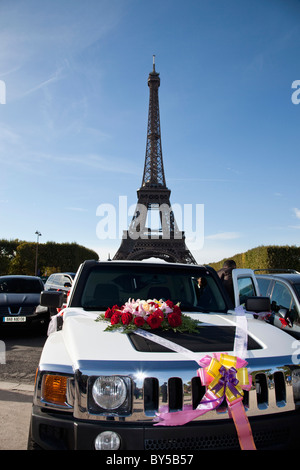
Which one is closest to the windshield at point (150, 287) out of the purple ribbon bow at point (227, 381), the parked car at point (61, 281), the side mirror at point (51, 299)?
the side mirror at point (51, 299)

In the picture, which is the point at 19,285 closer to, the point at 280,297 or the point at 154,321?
the point at 280,297

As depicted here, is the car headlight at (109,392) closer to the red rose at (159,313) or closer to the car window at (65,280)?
the red rose at (159,313)

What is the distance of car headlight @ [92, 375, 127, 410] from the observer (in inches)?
80.9

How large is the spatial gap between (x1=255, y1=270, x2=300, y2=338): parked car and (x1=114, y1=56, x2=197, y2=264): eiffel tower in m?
37.8

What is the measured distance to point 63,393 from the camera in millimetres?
2170

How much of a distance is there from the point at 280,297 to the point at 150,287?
3333 mm

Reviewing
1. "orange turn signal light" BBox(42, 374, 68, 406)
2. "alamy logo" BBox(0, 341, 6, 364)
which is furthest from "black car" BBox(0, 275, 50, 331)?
"orange turn signal light" BBox(42, 374, 68, 406)

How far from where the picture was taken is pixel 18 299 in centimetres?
932

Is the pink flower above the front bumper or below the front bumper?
above

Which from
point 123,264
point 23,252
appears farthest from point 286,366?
point 23,252

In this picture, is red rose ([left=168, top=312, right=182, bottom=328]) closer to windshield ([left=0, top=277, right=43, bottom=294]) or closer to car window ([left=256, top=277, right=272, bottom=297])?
car window ([left=256, top=277, right=272, bottom=297])

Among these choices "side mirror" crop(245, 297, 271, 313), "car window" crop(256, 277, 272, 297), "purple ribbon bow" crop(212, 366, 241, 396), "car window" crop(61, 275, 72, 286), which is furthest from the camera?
"car window" crop(61, 275, 72, 286)

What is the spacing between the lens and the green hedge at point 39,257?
47.9 metres

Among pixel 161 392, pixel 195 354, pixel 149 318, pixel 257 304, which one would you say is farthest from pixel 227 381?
pixel 257 304
